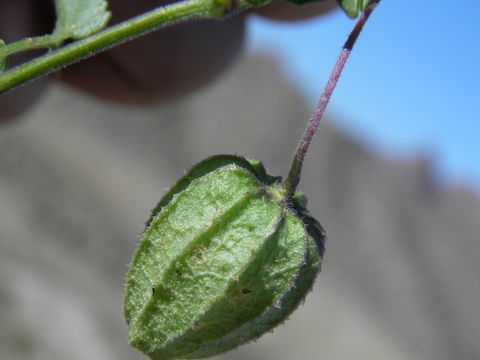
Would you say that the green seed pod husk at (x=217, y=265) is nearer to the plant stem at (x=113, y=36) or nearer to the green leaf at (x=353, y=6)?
the plant stem at (x=113, y=36)

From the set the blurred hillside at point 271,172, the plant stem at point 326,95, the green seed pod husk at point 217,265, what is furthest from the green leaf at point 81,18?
the blurred hillside at point 271,172

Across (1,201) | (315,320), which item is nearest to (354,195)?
(315,320)

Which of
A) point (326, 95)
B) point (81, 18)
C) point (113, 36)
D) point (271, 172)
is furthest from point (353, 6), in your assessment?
point (271, 172)

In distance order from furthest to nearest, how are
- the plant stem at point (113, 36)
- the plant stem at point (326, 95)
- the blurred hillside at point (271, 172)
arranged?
the blurred hillside at point (271, 172)
the plant stem at point (326, 95)
the plant stem at point (113, 36)

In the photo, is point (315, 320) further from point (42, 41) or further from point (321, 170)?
point (42, 41)

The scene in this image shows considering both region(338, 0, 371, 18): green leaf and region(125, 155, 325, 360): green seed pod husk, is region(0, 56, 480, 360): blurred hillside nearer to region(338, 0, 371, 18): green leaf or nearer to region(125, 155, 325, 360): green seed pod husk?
region(338, 0, 371, 18): green leaf

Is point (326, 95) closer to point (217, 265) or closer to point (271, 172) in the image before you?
point (217, 265)
